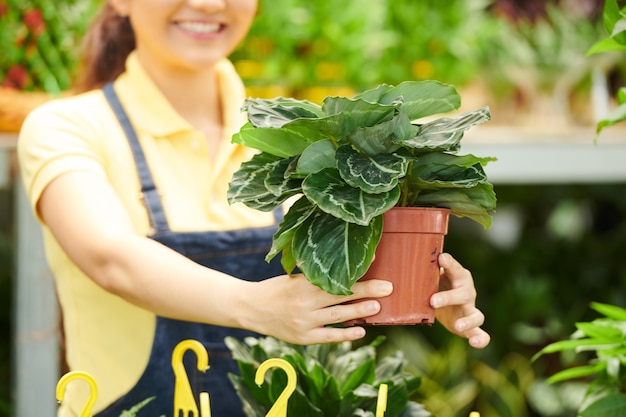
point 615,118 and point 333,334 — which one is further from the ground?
point 615,118

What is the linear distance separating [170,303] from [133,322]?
1.12ft

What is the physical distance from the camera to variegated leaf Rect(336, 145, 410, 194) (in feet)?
2.96

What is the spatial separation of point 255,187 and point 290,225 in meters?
0.06

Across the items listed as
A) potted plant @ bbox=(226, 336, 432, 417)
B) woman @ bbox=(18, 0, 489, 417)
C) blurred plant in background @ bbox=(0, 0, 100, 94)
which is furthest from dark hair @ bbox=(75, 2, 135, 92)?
potted plant @ bbox=(226, 336, 432, 417)

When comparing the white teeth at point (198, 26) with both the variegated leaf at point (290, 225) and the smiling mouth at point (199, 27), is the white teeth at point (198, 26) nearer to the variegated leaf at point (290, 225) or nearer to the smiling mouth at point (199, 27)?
the smiling mouth at point (199, 27)

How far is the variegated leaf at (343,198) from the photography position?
0.90 m

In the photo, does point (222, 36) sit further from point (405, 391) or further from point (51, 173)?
point (405, 391)

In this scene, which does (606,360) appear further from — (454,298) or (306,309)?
(306,309)

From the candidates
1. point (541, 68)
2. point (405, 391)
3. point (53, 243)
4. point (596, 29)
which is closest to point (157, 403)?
point (53, 243)

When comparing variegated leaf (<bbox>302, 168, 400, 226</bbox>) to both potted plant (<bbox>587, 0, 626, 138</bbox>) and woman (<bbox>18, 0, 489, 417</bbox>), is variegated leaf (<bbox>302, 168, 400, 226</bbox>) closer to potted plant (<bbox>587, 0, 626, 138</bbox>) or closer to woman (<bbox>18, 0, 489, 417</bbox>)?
woman (<bbox>18, 0, 489, 417</bbox>)

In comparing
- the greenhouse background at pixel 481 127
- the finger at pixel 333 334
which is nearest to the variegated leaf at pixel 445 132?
the finger at pixel 333 334

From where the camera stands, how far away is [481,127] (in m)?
2.49

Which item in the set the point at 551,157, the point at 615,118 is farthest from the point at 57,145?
the point at 551,157

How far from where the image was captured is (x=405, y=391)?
1139 mm
